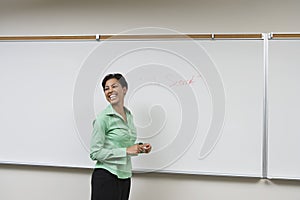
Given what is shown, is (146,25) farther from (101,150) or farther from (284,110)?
(284,110)

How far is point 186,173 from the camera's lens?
2311mm

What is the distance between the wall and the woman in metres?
0.45

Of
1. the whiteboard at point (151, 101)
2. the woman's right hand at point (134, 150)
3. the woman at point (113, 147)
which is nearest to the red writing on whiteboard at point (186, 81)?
the whiteboard at point (151, 101)

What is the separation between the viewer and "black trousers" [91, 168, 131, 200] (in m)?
1.94

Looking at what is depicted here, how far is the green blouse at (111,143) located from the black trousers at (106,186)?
0.03 metres

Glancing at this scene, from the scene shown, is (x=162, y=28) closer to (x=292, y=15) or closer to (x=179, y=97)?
(x=179, y=97)

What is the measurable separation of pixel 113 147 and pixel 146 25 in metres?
0.92

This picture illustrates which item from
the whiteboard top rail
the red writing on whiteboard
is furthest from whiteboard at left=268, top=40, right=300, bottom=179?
the red writing on whiteboard

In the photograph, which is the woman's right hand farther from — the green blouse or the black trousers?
the black trousers

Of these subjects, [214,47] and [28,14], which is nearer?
[214,47]

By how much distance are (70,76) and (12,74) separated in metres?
0.46

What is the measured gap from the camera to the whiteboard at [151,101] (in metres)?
2.26

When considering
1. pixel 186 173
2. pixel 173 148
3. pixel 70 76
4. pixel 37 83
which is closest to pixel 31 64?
pixel 37 83

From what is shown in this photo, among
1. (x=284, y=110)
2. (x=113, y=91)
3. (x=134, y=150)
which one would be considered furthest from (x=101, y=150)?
(x=284, y=110)
